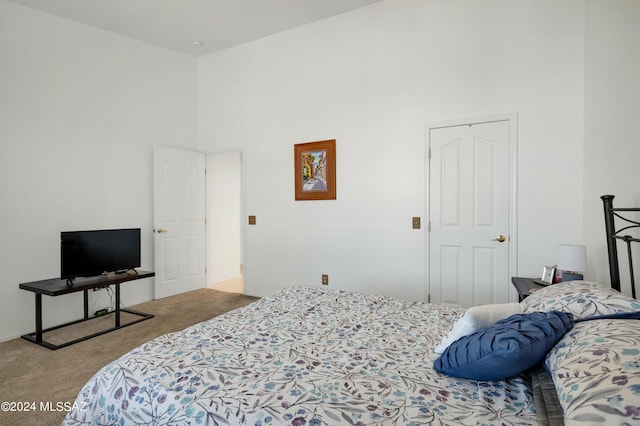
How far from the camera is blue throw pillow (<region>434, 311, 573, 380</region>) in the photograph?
1.10 metres

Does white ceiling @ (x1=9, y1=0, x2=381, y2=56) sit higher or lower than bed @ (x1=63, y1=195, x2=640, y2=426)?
higher

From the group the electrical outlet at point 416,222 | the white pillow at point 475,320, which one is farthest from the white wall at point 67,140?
the white pillow at point 475,320

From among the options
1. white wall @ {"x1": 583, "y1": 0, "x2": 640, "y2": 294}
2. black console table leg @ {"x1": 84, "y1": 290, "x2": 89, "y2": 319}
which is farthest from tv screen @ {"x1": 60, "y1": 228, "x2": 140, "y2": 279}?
white wall @ {"x1": 583, "y1": 0, "x2": 640, "y2": 294}

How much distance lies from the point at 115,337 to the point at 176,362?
245 cm

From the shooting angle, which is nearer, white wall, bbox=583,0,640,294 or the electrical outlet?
white wall, bbox=583,0,640,294

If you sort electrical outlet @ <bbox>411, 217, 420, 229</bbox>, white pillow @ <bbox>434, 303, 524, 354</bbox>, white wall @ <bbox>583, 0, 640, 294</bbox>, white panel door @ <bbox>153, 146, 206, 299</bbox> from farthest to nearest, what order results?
1. white panel door @ <bbox>153, 146, 206, 299</bbox>
2. electrical outlet @ <bbox>411, 217, 420, 229</bbox>
3. white wall @ <bbox>583, 0, 640, 294</bbox>
4. white pillow @ <bbox>434, 303, 524, 354</bbox>

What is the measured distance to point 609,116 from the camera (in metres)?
2.25

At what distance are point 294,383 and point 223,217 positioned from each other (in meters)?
4.69

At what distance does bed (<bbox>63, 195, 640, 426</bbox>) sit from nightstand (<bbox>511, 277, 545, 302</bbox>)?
2.68 ft

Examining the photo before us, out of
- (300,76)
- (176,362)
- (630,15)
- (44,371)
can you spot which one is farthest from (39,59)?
(630,15)

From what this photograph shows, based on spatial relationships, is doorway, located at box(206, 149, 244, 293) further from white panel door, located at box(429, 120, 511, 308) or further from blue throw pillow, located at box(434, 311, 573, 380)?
blue throw pillow, located at box(434, 311, 573, 380)

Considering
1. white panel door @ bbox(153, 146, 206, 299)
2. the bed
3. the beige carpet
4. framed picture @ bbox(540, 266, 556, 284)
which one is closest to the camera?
the bed

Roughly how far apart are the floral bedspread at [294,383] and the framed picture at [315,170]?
8.10 feet

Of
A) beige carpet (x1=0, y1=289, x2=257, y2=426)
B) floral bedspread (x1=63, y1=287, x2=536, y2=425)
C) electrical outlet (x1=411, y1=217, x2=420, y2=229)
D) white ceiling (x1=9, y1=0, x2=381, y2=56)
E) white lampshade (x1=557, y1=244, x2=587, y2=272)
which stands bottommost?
beige carpet (x1=0, y1=289, x2=257, y2=426)
